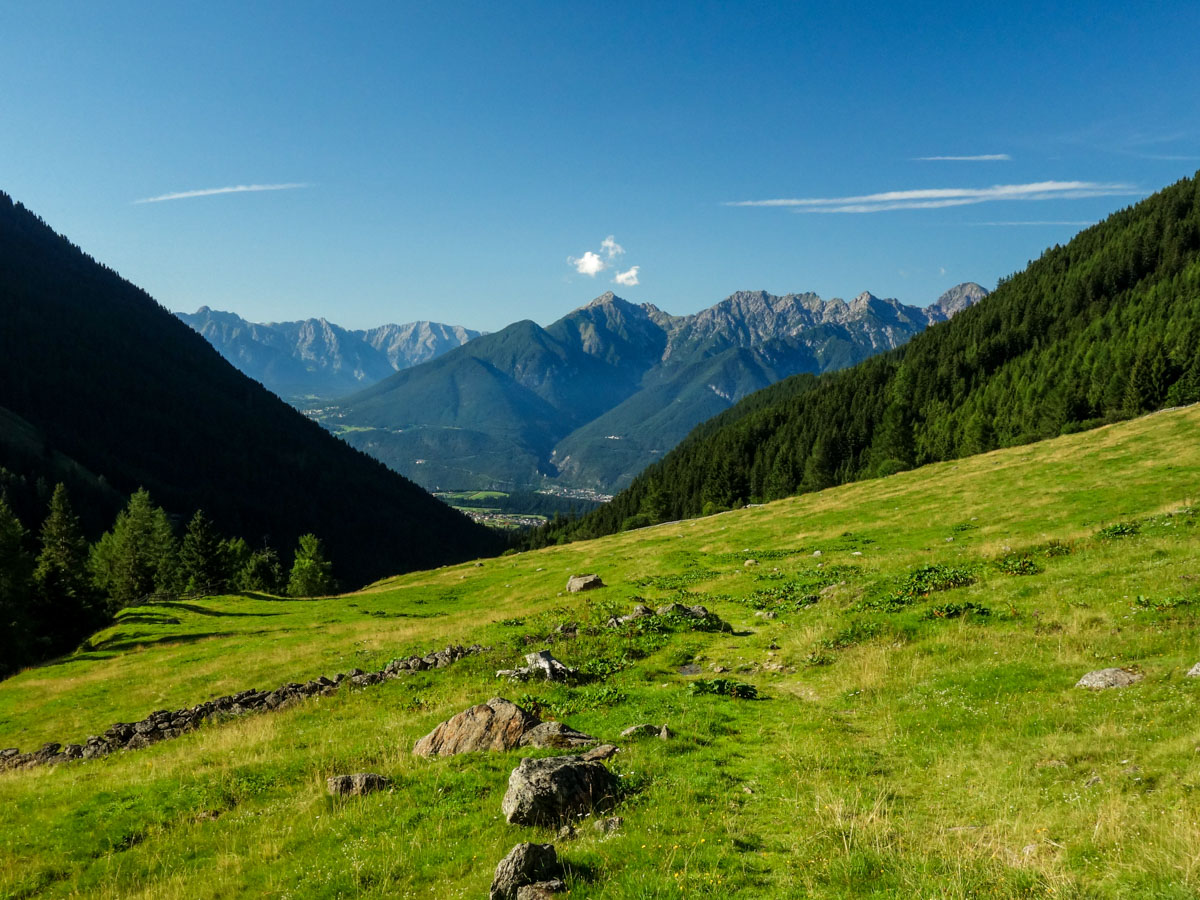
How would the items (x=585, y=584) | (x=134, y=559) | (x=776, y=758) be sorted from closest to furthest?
(x=776, y=758) < (x=585, y=584) < (x=134, y=559)

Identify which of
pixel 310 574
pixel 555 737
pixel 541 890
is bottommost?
pixel 310 574

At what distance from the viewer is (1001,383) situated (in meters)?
136

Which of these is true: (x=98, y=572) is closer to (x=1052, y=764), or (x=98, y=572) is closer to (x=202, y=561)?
(x=202, y=561)

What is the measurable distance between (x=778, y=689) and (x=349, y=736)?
13.4 m

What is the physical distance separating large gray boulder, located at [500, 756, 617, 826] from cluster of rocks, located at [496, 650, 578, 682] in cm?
869

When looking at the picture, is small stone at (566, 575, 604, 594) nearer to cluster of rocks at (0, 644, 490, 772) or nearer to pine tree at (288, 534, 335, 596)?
cluster of rocks at (0, 644, 490, 772)

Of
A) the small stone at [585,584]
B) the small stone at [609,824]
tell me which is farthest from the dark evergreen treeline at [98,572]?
the small stone at [609,824]

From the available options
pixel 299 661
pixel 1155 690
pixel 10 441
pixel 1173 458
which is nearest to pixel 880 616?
pixel 1155 690

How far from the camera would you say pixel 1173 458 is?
134ft

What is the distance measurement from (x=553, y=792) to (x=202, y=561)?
4258 inches

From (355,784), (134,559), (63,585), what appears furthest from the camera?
(134,559)

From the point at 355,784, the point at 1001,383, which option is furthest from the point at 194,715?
the point at 1001,383

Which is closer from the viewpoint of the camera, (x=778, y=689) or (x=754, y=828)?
(x=754, y=828)

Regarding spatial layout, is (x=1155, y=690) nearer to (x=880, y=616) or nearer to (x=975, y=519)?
(x=880, y=616)
